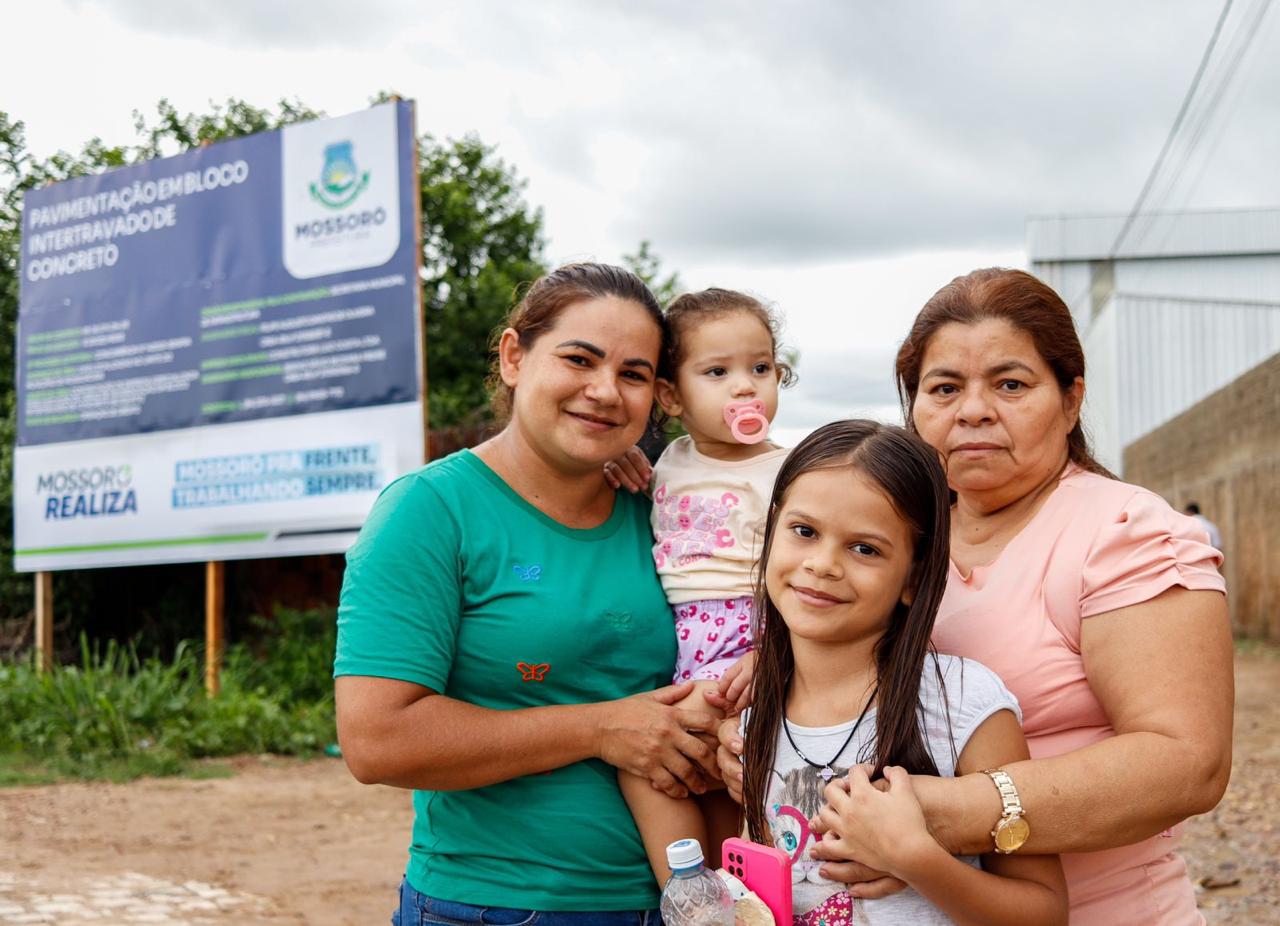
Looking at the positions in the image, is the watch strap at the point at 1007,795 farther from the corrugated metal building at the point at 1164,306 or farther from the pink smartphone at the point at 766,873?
the corrugated metal building at the point at 1164,306

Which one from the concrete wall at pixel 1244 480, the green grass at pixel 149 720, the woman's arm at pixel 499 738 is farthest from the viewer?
the concrete wall at pixel 1244 480

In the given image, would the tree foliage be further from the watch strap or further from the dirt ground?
the watch strap

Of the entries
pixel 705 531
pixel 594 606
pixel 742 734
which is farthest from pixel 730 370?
pixel 742 734

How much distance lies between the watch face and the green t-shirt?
0.81 metres

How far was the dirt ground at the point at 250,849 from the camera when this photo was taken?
5.68 metres

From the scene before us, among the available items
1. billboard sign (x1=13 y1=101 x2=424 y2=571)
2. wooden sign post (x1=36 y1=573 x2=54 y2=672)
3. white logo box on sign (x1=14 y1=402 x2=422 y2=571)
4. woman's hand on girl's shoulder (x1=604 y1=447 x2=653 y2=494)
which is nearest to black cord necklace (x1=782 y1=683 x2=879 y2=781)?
woman's hand on girl's shoulder (x1=604 y1=447 x2=653 y2=494)

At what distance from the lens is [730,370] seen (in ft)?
9.55

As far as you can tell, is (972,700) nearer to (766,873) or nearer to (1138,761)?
(1138,761)

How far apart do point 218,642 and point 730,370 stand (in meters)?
7.93

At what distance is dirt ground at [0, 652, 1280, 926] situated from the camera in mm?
5676

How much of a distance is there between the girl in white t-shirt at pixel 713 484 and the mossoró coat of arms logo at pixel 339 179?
21.1 feet

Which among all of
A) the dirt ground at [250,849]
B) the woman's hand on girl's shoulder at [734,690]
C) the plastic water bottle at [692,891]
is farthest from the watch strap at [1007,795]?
the dirt ground at [250,849]

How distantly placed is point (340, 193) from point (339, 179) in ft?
0.33

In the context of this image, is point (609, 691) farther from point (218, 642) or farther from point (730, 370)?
point (218, 642)
